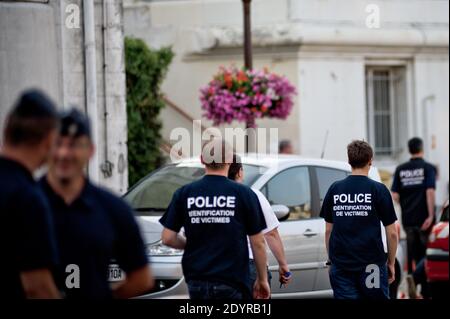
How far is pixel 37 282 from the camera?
16.0 ft

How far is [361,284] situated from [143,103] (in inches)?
398

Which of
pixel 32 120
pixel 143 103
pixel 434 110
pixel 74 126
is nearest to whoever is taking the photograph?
pixel 32 120

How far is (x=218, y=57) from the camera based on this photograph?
67.6 ft

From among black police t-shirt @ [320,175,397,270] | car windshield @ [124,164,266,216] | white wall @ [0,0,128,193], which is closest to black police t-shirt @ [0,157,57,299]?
black police t-shirt @ [320,175,397,270]

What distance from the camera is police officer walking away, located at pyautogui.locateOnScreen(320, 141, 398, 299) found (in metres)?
9.12

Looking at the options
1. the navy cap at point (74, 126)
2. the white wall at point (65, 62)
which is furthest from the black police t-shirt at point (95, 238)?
the white wall at point (65, 62)

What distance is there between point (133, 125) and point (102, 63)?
3.33m

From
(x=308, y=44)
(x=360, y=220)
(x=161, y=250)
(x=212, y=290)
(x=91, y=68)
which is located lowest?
(x=161, y=250)

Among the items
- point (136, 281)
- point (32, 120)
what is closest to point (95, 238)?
point (136, 281)

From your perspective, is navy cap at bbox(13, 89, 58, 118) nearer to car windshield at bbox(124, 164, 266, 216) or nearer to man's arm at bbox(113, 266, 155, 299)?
man's arm at bbox(113, 266, 155, 299)

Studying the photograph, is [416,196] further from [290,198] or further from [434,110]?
[434,110]

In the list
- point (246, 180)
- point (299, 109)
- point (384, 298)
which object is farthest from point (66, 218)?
point (299, 109)

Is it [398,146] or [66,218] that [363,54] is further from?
[66,218]

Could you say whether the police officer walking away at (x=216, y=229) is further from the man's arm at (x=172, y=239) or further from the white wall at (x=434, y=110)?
the white wall at (x=434, y=110)
